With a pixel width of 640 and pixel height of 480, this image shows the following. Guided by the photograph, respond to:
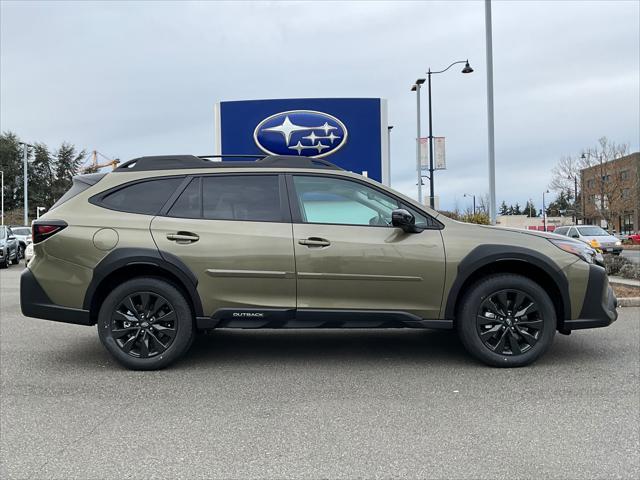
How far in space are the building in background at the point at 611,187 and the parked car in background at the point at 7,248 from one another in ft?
145

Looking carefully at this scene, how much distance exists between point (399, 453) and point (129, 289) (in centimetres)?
283

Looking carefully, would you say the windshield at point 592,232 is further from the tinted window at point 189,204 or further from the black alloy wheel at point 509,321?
the tinted window at point 189,204

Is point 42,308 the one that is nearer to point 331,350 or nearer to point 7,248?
point 331,350

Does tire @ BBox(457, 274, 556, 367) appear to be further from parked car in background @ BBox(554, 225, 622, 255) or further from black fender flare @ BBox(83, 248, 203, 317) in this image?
parked car in background @ BBox(554, 225, 622, 255)

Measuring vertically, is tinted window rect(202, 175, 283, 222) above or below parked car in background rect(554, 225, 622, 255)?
above

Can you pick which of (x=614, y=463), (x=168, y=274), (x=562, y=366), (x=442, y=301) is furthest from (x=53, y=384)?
(x=562, y=366)

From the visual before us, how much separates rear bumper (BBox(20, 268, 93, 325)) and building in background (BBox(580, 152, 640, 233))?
159 ft

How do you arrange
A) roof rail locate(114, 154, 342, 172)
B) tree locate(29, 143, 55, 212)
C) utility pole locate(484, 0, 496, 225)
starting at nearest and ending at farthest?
roof rail locate(114, 154, 342, 172)
utility pole locate(484, 0, 496, 225)
tree locate(29, 143, 55, 212)

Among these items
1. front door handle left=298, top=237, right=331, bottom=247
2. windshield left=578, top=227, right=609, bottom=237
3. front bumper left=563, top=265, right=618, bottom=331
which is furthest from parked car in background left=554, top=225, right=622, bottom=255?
front door handle left=298, top=237, right=331, bottom=247

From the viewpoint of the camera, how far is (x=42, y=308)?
187 inches

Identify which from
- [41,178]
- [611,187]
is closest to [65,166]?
[41,178]

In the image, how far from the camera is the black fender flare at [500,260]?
183 inches

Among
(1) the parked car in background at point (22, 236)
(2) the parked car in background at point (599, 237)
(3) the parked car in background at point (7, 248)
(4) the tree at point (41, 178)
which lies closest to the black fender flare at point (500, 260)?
(2) the parked car in background at point (599, 237)

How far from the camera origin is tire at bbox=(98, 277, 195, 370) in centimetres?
468
